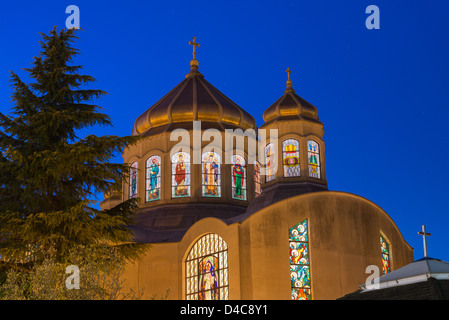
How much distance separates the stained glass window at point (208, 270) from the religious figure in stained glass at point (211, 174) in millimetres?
4335

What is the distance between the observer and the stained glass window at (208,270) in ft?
81.0

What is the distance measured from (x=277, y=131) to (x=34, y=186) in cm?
1228

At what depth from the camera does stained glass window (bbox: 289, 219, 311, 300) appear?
2409 cm

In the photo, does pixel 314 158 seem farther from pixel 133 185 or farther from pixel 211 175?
pixel 133 185

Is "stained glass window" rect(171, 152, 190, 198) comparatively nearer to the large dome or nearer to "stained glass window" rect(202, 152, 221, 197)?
"stained glass window" rect(202, 152, 221, 197)

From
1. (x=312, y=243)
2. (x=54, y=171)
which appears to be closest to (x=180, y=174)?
(x=312, y=243)

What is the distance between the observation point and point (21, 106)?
19578 mm

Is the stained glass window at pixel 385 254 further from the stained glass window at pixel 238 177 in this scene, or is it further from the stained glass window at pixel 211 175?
the stained glass window at pixel 211 175

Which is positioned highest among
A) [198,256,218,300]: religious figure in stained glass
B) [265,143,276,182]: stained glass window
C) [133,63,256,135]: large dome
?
[133,63,256,135]: large dome

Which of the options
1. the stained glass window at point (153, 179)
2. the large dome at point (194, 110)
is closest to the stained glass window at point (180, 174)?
the stained glass window at point (153, 179)

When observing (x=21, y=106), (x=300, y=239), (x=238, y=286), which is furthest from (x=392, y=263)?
(x=21, y=106)

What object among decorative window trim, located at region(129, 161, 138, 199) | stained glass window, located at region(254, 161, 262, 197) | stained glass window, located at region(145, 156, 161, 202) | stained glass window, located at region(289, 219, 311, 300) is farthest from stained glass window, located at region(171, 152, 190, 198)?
stained glass window, located at region(289, 219, 311, 300)

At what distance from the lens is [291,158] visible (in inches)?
1105

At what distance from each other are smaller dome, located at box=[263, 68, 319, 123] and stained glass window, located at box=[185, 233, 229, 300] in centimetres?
619
